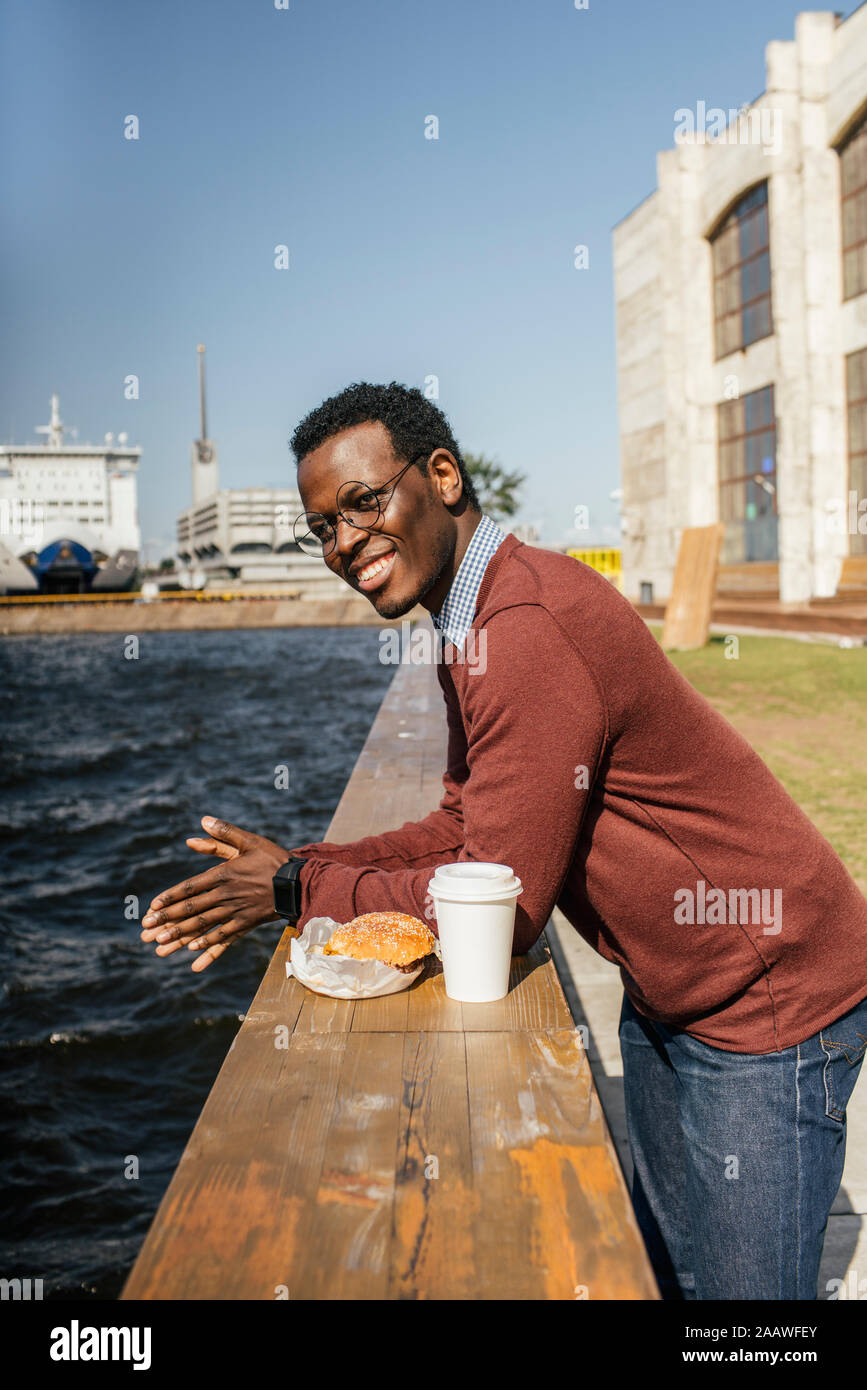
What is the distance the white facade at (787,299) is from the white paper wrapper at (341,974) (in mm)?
22718

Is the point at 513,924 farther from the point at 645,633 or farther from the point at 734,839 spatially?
the point at 645,633

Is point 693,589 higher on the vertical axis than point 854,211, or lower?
lower

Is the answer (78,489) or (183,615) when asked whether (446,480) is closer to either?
(183,615)

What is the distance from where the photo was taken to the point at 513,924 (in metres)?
1.90

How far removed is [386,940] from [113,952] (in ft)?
19.2

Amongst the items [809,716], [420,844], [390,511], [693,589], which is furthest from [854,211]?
[390,511]

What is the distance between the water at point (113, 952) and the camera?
4.48 meters

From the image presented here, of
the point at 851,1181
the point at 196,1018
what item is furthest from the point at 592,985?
the point at 196,1018

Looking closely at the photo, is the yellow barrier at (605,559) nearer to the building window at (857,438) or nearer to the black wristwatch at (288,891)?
the building window at (857,438)

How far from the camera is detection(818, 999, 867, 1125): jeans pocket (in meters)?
1.73

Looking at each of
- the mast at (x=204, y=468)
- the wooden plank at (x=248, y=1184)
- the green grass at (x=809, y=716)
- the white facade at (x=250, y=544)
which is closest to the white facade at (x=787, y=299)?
the green grass at (x=809, y=716)

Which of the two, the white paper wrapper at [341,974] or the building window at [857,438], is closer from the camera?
the white paper wrapper at [341,974]

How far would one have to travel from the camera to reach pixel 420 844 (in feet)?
8.05

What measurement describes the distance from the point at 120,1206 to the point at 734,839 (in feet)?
12.0
